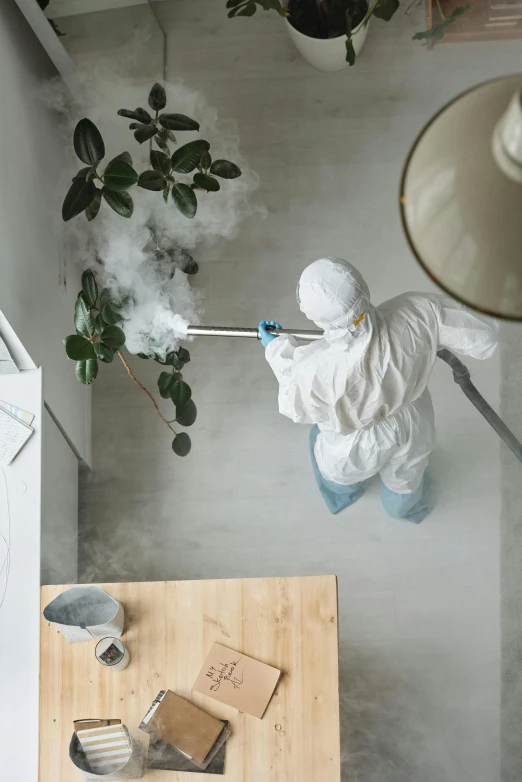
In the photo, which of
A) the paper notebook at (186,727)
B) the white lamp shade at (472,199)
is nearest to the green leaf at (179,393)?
the paper notebook at (186,727)

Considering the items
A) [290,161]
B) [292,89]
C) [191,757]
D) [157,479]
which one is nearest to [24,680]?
[191,757]

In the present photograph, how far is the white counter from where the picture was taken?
1.80m

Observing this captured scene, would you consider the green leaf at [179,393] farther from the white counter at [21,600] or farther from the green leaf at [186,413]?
the white counter at [21,600]

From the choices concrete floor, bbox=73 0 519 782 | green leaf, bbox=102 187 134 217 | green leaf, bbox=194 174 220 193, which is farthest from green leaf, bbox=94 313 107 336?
concrete floor, bbox=73 0 519 782

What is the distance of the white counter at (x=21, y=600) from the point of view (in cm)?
180

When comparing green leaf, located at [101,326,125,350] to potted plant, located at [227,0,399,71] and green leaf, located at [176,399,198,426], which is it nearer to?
green leaf, located at [176,399,198,426]

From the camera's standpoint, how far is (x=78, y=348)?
1935 millimetres

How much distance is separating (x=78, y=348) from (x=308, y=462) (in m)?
1.06

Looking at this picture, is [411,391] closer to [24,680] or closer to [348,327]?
[348,327]

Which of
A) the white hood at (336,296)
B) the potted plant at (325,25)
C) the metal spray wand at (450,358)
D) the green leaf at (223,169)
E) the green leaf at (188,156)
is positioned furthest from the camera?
the potted plant at (325,25)

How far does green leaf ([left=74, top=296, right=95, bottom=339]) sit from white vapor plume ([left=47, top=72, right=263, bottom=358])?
0.23m

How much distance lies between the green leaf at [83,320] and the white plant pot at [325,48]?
1.45 metres

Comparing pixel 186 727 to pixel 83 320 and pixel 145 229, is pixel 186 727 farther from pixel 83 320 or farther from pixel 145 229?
pixel 145 229

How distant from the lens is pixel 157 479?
2664 mm
